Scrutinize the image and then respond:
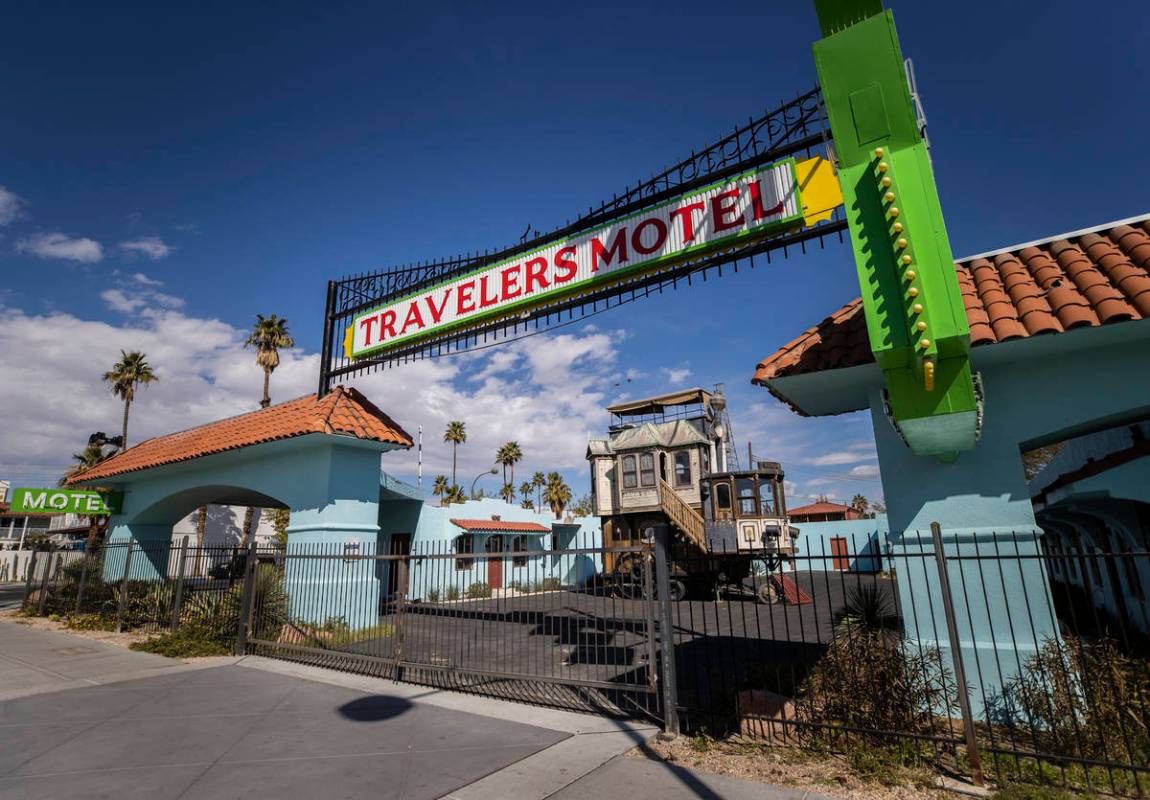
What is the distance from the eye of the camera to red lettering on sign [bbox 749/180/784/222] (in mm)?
8481

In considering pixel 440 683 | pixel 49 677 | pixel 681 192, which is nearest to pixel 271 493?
pixel 49 677

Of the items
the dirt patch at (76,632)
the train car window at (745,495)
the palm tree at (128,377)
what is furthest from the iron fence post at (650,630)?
the palm tree at (128,377)

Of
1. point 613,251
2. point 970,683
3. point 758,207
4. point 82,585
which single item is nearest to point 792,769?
point 970,683

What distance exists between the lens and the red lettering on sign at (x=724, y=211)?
881 centimetres

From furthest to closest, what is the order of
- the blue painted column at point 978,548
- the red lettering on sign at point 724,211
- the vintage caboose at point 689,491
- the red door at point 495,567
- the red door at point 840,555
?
the red door at point 495,567 → the vintage caboose at point 689,491 → the red lettering on sign at point 724,211 → the blue painted column at point 978,548 → the red door at point 840,555

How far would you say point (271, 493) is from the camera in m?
14.3

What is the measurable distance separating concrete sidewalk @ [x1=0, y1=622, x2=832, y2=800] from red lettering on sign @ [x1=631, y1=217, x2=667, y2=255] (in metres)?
7.05

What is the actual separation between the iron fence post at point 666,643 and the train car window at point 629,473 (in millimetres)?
21921

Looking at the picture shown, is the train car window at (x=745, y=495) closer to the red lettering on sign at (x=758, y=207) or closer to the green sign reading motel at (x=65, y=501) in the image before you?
the red lettering on sign at (x=758, y=207)

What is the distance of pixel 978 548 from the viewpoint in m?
6.27

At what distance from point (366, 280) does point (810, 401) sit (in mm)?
11320

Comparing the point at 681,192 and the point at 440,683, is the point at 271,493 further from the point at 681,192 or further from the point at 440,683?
the point at 681,192

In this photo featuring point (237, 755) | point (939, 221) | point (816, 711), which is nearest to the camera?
point (939, 221)

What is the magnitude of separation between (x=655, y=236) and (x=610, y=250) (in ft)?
2.83
